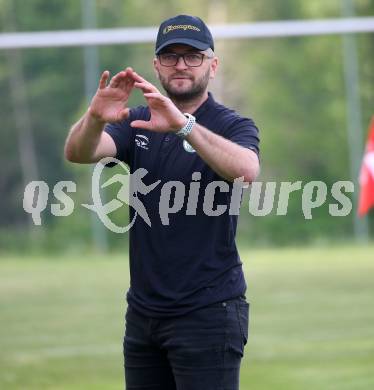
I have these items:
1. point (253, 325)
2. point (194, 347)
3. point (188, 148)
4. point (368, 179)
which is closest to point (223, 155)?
point (188, 148)

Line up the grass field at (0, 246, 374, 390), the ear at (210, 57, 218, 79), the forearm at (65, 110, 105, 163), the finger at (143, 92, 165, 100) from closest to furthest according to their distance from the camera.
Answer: the finger at (143, 92, 165, 100) → the forearm at (65, 110, 105, 163) → the ear at (210, 57, 218, 79) → the grass field at (0, 246, 374, 390)

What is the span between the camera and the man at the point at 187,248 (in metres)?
4.28

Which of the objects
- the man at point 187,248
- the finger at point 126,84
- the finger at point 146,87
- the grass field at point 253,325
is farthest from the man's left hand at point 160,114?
the grass field at point 253,325

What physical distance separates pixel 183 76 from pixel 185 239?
1.98 ft

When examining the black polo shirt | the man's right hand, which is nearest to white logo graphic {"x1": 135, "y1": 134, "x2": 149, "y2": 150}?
the black polo shirt

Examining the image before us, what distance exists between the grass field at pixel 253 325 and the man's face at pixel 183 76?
3.86 metres

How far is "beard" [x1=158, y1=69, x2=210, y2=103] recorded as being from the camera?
429 cm

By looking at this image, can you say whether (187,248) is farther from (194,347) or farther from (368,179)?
(368,179)

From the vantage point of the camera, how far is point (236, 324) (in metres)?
4.35

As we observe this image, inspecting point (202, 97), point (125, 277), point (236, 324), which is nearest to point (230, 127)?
point (202, 97)

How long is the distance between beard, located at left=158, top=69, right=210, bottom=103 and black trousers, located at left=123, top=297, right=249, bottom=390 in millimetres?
785

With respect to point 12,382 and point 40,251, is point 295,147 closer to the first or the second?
point 40,251

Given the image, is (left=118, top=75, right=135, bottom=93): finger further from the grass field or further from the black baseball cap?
the grass field

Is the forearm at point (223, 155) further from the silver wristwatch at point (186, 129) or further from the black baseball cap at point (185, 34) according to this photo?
the black baseball cap at point (185, 34)
